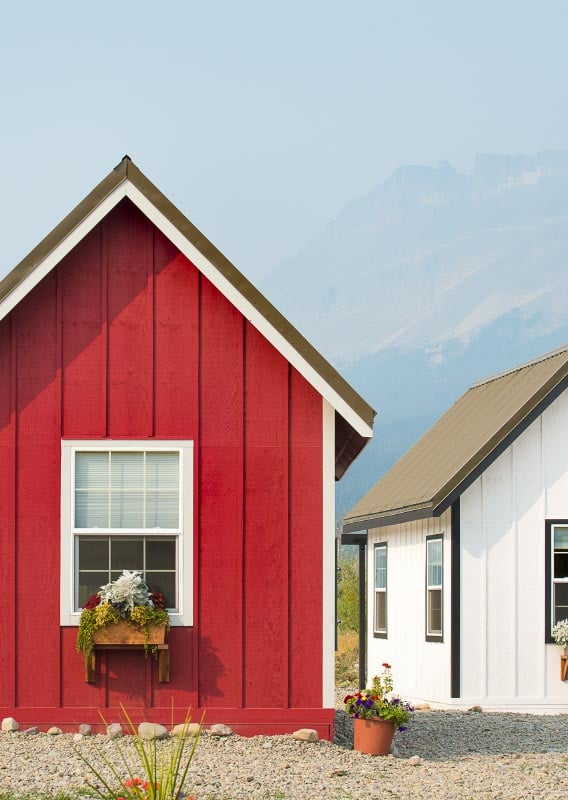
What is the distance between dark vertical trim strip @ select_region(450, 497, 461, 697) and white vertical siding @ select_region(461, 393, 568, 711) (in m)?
0.07

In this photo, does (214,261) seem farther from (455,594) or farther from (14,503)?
(455,594)

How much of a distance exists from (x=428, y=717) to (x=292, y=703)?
417cm

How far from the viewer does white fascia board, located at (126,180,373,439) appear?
13.1m

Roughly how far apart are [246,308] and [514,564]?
23.0ft

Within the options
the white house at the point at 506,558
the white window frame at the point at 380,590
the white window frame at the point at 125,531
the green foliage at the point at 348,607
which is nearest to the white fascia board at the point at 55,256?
the white window frame at the point at 125,531

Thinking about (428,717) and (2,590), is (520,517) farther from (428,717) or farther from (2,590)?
(2,590)

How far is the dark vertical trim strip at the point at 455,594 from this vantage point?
712 inches

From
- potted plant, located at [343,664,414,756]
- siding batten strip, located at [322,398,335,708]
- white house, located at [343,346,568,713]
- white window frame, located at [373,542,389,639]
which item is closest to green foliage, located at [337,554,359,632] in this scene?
white window frame, located at [373,542,389,639]

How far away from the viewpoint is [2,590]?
13258mm

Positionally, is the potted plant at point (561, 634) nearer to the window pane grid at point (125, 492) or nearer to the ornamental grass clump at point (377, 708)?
the ornamental grass clump at point (377, 708)

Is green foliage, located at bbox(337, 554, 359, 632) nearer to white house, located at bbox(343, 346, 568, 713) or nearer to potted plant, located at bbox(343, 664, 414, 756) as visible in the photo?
white house, located at bbox(343, 346, 568, 713)

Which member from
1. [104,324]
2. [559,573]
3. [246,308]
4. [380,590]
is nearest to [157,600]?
[104,324]

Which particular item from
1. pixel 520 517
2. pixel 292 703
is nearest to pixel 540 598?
pixel 520 517

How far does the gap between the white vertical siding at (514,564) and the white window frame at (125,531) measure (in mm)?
6060
